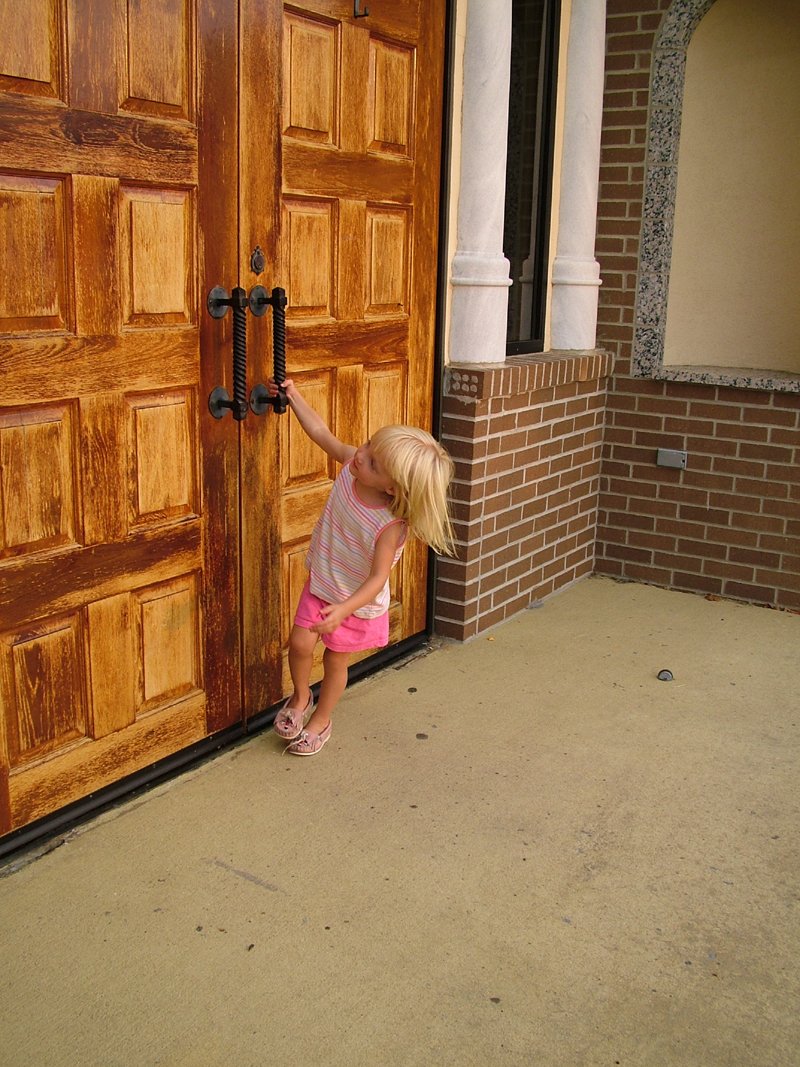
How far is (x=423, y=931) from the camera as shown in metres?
2.53

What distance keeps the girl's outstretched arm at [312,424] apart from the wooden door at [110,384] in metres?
0.19

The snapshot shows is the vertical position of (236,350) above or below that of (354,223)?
below

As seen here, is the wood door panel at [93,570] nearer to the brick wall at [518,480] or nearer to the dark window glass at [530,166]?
the brick wall at [518,480]

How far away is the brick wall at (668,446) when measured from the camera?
16.4 feet

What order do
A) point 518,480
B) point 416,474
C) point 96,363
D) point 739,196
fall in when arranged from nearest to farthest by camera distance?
1. point 96,363
2. point 416,474
3. point 518,480
4. point 739,196

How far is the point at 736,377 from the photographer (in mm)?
5039

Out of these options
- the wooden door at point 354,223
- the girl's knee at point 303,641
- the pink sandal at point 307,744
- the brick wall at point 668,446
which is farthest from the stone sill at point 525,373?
the pink sandal at point 307,744

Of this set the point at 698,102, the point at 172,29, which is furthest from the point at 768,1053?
the point at 698,102

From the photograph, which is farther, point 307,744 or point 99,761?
point 307,744

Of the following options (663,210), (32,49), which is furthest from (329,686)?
(663,210)

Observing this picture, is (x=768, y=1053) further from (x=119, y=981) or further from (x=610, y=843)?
(x=119, y=981)

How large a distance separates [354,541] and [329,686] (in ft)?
1.61

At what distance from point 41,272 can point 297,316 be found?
1.00 m

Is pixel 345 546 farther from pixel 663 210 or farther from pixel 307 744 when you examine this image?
pixel 663 210
